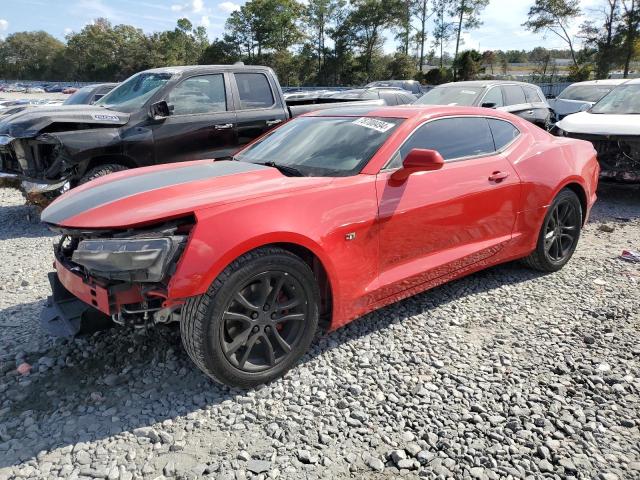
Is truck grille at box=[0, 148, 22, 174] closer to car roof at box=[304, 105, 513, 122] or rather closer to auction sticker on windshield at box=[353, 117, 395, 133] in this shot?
car roof at box=[304, 105, 513, 122]

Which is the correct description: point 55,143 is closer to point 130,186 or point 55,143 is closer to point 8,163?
point 8,163

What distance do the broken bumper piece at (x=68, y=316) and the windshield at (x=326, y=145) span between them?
152cm

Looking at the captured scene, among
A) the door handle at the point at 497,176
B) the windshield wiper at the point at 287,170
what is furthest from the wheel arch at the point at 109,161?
the door handle at the point at 497,176

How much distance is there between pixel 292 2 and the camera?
219ft

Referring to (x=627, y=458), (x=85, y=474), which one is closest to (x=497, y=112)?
(x=627, y=458)

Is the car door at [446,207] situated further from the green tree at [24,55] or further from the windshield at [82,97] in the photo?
the green tree at [24,55]

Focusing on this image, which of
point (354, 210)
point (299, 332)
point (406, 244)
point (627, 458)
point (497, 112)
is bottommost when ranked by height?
point (627, 458)

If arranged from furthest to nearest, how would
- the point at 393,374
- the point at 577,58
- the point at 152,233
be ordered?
the point at 577,58 → the point at 393,374 → the point at 152,233

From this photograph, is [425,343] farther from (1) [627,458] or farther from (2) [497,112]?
(2) [497,112]

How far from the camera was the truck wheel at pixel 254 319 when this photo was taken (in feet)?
8.37

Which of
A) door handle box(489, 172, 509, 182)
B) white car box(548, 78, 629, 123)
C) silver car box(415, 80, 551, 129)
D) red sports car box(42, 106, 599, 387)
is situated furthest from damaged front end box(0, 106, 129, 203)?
white car box(548, 78, 629, 123)

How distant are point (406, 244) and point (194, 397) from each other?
1.62 metres

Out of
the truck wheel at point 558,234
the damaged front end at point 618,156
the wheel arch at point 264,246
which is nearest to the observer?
the wheel arch at point 264,246

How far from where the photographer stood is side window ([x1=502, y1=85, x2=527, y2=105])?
9.98 m
